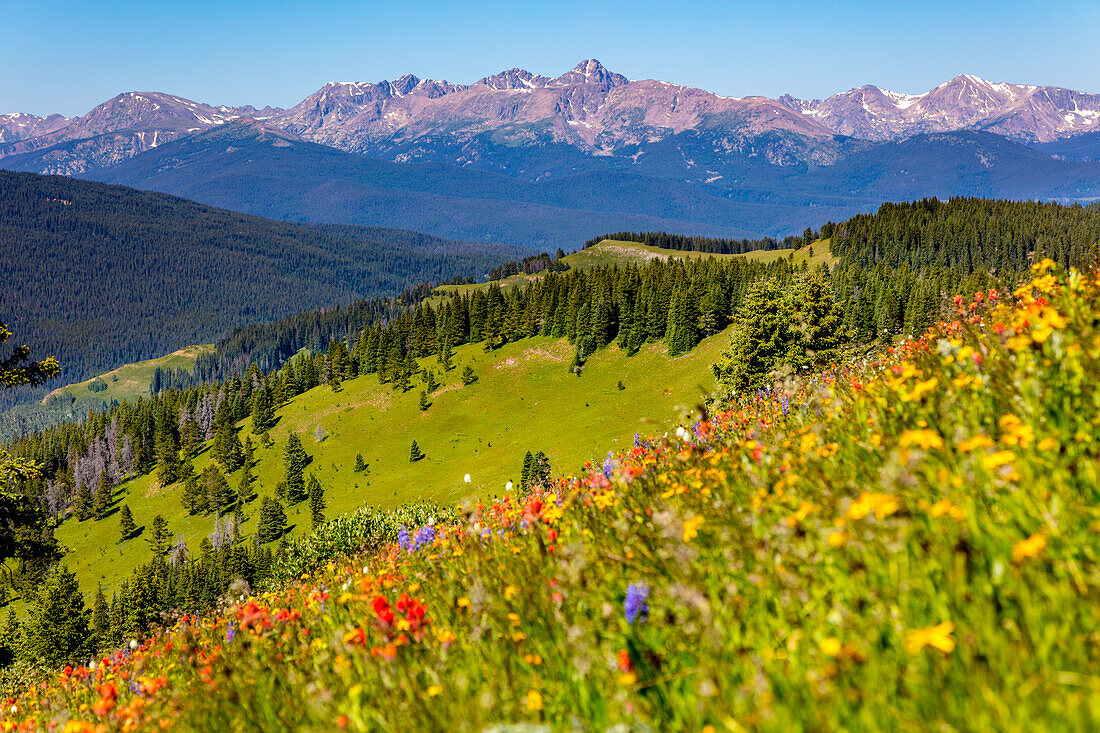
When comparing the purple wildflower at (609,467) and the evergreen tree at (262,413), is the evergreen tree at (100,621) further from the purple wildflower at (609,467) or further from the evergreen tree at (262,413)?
the purple wildflower at (609,467)

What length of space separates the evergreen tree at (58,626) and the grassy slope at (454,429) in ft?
130

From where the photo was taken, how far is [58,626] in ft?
198

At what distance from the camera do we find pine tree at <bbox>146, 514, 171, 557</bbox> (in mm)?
118188

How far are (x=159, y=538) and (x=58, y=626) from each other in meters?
66.8

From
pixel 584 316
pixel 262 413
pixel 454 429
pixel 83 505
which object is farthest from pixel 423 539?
pixel 83 505

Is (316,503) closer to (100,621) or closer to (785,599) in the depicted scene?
(100,621)

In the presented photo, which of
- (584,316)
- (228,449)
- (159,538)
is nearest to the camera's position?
(159,538)

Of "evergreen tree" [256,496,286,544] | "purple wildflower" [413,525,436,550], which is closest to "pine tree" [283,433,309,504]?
"evergreen tree" [256,496,286,544]

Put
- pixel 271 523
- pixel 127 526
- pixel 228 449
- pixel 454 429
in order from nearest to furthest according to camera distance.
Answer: pixel 271 523 → pixel 454 429 → pixel 127 526 → pixel 228 449

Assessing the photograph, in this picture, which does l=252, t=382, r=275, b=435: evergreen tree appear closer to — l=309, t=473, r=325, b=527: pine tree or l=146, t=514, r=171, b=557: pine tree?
l=146, t=514, r=171, b=557: pine tree

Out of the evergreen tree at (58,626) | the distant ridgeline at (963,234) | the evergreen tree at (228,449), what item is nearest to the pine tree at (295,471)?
the evergreen tree at (228,449)

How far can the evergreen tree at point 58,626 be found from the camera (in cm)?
5884

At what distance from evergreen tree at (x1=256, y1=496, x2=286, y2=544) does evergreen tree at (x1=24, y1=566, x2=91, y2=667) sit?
129ft

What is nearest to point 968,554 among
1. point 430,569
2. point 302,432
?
point 430,569
